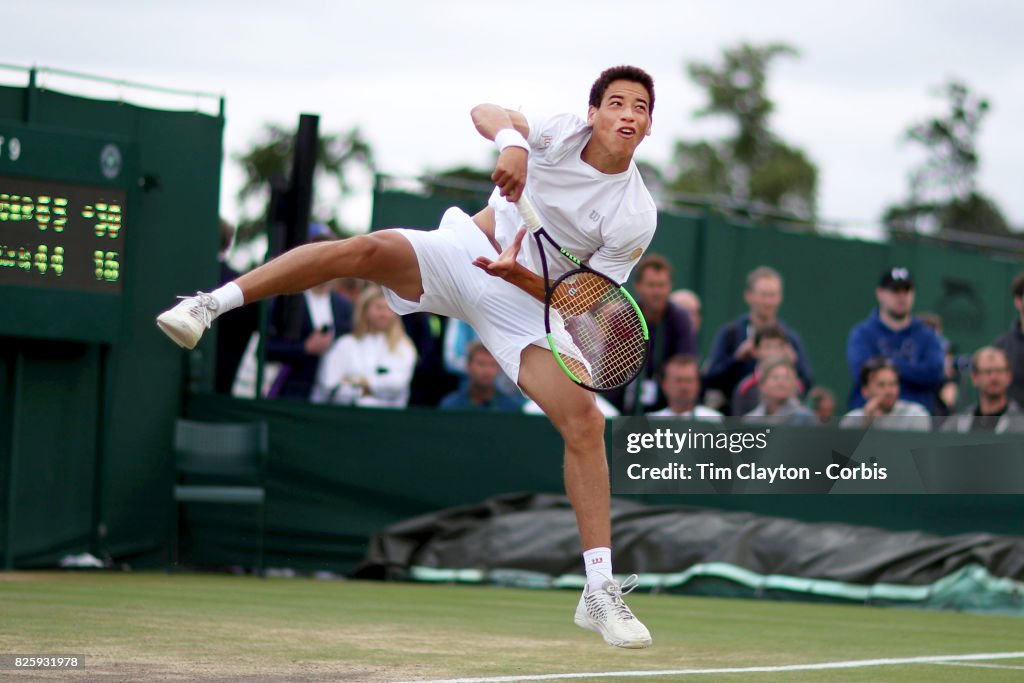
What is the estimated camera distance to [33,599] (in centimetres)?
859

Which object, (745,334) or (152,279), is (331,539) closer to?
(152,279)

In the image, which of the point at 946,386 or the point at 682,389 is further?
the point at 946,386

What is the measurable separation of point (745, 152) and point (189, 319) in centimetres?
6063

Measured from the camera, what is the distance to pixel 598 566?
243 inches

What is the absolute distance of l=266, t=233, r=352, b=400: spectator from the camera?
12.6 m

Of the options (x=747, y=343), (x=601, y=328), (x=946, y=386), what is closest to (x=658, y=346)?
(x=747, y=343)

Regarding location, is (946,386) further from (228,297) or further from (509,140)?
(228,297)

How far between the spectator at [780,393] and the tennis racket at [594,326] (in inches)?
185

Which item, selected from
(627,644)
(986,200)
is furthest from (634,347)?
(986,200)

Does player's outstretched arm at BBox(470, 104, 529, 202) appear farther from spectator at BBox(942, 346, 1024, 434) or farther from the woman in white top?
the woman in white top

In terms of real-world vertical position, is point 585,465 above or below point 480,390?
below

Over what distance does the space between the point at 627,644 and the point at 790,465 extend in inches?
208

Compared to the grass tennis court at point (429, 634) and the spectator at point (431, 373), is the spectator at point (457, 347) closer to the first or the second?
the spectator at point (431, 373)

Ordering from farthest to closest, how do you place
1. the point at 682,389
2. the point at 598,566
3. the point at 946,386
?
the point at 946,386 < the point at 682,389 < the point at 598,566
